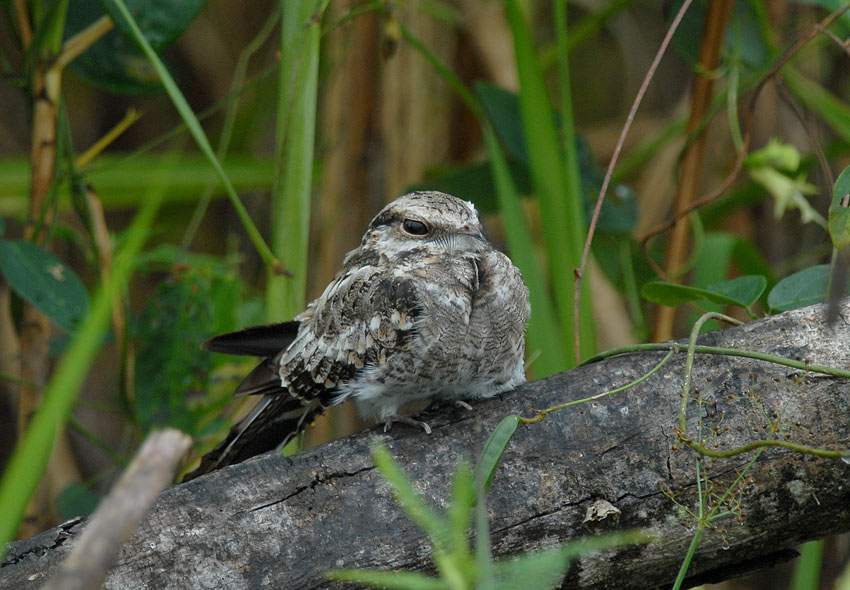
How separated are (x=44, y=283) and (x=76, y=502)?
807 mm

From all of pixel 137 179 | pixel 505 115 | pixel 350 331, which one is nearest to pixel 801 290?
pixel 350 331

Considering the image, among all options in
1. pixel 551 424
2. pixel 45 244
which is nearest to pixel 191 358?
pixel 45 244

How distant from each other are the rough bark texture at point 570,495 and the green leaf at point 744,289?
8cm

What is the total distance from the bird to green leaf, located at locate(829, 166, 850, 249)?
66cm

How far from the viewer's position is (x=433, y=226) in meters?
1.83

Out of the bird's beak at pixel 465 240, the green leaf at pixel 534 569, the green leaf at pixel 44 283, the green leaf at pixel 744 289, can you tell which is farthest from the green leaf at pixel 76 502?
the green leaf at pixel 534 569

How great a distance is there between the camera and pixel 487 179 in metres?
2.64

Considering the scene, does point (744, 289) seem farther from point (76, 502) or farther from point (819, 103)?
point (76, 502)

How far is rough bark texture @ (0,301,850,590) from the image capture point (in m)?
1.33

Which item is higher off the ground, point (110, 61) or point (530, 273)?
point (110, 61)

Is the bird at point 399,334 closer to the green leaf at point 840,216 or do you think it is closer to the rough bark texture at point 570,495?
the rough bark texture at point 570,495

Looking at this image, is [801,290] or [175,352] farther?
[175,352]

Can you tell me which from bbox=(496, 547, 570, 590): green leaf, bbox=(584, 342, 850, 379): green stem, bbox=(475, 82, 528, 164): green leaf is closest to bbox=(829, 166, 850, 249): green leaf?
bbox=(584, 342, 850, 379): green stem

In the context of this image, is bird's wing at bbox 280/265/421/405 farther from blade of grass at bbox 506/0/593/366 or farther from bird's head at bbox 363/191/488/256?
blade of grass at bbox 506/0/593/366
